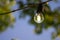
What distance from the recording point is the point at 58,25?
1.56 meters

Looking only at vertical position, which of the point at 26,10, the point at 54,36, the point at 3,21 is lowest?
the point at 54,36

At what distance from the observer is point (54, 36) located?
1.50m

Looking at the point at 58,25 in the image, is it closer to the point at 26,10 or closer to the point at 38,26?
the point at 38,26

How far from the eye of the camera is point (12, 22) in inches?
61.1

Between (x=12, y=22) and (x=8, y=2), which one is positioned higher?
(x=8, y=2)

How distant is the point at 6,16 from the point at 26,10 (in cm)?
20

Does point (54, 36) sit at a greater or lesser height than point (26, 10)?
lesser

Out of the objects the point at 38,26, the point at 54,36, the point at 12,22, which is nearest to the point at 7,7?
the point at 12,22

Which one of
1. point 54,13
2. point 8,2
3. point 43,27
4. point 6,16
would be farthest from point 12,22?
point 54,13

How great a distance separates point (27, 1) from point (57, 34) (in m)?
0.43

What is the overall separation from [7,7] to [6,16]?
0.09 metres

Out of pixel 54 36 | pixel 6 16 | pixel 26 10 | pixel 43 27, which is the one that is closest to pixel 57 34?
pixel 54 36

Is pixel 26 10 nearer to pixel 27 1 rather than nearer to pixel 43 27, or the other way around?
pixel 27 1

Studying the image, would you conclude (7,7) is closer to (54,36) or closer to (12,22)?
(12,22)
